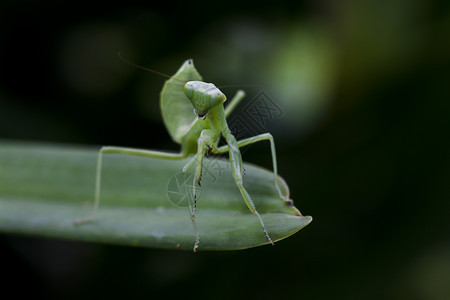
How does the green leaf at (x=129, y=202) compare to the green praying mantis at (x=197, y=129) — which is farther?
the green praying mantis at (x=197, y=129)

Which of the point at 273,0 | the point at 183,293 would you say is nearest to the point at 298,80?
the point at 273,0

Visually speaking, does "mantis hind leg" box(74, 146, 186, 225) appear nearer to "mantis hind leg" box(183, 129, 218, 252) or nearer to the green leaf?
the green leaf

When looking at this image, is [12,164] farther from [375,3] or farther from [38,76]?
[375,3]

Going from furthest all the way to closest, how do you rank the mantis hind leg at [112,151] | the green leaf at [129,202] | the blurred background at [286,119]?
the blurred background at [286,119], the mantis hind leg at [112,151], the green leaf at [129,202]

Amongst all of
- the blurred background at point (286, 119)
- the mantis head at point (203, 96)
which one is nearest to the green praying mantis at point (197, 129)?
the mantis head at point (203, 96)

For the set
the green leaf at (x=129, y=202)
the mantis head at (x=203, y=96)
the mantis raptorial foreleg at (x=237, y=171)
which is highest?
the mantis head at (x=203, y=96)

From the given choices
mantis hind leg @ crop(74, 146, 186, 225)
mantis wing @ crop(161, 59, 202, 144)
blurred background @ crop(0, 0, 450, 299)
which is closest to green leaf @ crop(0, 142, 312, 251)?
mantis hind leg @ crop(74, 146, 186, 225)

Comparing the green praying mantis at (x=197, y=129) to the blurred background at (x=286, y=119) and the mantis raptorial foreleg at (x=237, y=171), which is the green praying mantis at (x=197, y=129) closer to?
the mantis raptorial foreleg at (x=237, y=171)
